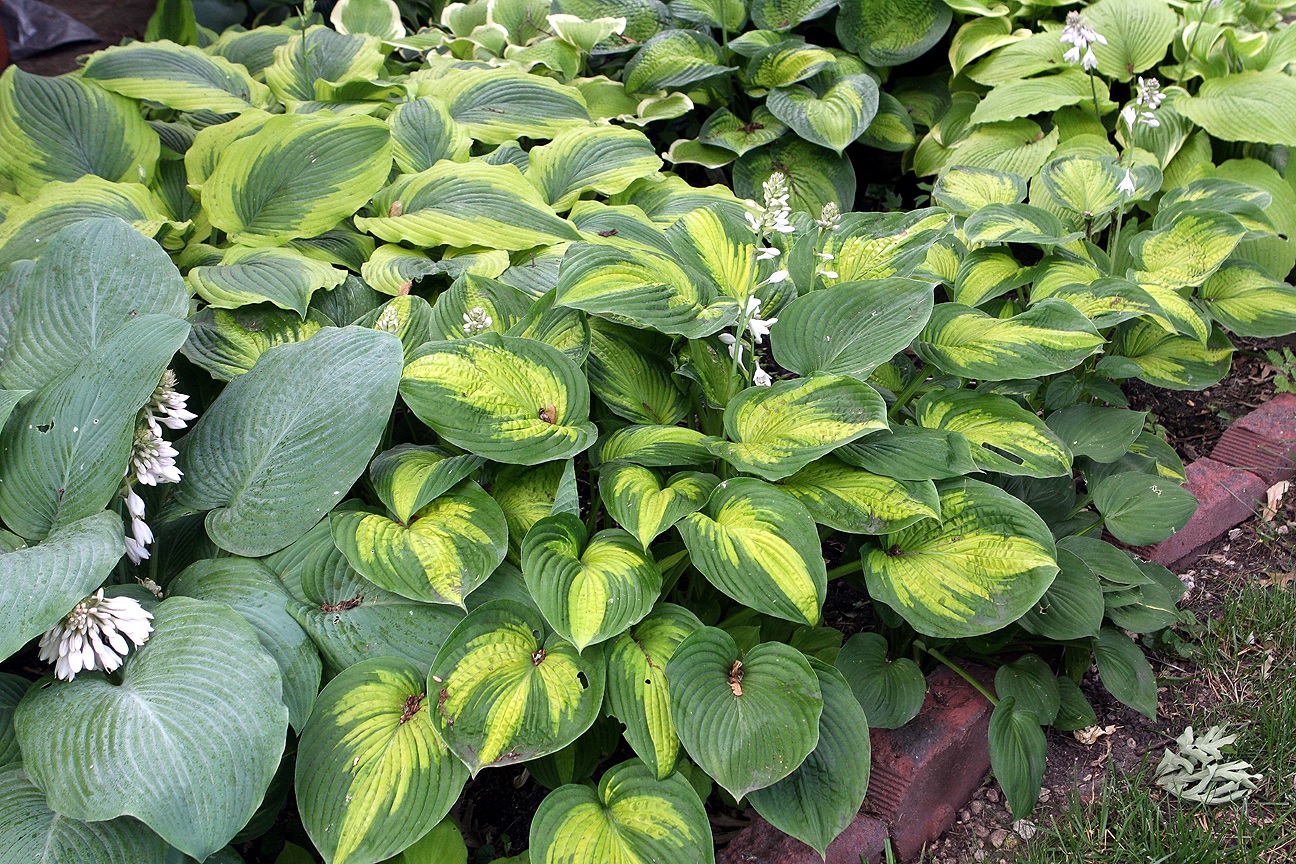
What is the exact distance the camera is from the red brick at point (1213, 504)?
2416 millimetres

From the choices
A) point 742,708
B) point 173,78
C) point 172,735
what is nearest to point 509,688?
point 742,708

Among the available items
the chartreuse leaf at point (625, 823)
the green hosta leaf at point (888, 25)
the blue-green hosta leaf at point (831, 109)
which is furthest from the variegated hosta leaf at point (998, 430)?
the green hosta leaf at point (888, 25)

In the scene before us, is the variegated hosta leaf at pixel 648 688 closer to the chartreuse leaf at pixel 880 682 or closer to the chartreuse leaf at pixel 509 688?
the chartreuse leaf at pixel 509 688

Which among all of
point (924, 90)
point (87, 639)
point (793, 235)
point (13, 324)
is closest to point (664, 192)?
point (793, 235)

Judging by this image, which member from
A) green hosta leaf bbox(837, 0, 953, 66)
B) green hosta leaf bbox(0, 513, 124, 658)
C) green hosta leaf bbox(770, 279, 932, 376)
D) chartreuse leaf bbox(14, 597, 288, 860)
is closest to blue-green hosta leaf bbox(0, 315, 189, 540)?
green hosta leaf bbox(0, 513, 124, 658)

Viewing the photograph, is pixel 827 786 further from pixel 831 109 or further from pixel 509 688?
pixel 831 109

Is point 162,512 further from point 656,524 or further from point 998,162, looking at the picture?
point 998,162

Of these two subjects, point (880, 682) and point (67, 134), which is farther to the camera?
point (67, 134)

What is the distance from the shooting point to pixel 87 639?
1.42 m

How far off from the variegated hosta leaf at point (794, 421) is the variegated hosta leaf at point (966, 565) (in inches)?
9.0

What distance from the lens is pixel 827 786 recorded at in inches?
62.1

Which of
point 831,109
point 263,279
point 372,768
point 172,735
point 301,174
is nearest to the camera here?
point 172,735

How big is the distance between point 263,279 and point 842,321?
1.22 metres

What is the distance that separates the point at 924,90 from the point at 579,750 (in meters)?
2.90
